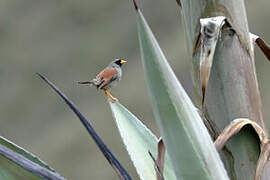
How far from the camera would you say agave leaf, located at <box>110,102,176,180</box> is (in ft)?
3.14

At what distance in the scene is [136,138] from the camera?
1006mm

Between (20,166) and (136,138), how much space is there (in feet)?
0.88

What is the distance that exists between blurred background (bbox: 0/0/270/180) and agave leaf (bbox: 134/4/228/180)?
488 inches

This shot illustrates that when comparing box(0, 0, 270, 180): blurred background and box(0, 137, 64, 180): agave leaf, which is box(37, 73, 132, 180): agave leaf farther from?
box(0, 0, 270, 180): blurred background

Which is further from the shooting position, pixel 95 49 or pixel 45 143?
pixel 95 49

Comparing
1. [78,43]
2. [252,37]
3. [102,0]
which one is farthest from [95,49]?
[252,37]

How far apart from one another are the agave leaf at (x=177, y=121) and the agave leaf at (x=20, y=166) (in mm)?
133

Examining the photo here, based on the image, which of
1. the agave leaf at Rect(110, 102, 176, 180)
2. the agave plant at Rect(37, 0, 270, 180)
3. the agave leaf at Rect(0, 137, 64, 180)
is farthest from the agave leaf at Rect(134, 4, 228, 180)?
the agave leaf at Rect(110, 102, 176, 180)

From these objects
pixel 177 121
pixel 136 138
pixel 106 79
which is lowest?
pixel 106 79

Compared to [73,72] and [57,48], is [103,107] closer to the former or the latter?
[73,72]

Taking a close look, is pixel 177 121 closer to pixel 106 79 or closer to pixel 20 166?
pixel 20 166

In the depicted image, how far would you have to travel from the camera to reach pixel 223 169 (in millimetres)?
714

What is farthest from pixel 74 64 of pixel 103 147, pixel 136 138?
pixel 103 147

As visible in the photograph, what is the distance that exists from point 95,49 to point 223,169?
16602mm
